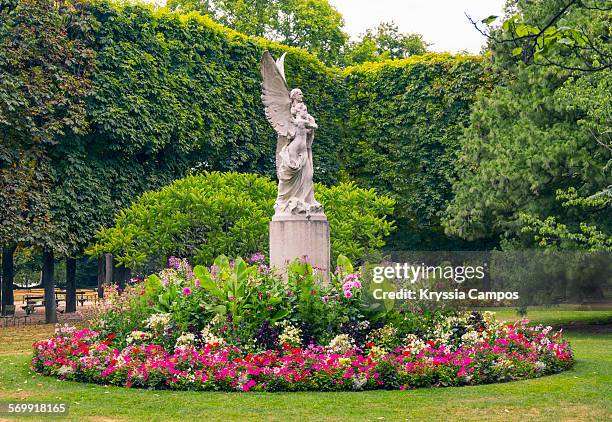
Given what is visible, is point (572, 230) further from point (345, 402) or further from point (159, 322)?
point (345, 402)

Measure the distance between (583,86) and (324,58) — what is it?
21515 millimetres

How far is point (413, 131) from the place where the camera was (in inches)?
1215

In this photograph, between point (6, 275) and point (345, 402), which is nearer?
point (345, 402)

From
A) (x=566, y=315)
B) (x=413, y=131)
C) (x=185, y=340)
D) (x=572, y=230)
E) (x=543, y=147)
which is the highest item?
(x=413, y=131)

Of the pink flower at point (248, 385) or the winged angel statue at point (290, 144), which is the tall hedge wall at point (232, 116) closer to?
the winged angel statue at point (290, 144)

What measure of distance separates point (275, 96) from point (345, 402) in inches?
297

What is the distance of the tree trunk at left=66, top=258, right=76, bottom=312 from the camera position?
93.2ft

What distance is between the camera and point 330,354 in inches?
433

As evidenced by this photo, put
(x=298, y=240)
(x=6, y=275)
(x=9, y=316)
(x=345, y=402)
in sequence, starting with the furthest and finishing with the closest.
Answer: (x=6, y=275), (x=9, y=316), (x=298, y=240), (x=345, y=402)

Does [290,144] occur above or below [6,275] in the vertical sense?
above

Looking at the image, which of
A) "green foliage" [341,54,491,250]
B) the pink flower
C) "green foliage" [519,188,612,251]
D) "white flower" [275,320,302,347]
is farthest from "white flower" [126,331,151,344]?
"green foliage" [341,54,491,250]

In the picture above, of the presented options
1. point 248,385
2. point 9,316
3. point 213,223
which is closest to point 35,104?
point 9,316

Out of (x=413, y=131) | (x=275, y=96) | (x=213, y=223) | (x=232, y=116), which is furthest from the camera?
(x=413, y=131)

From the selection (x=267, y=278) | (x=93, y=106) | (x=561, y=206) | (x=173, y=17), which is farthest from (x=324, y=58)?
(x=267, y=278)
